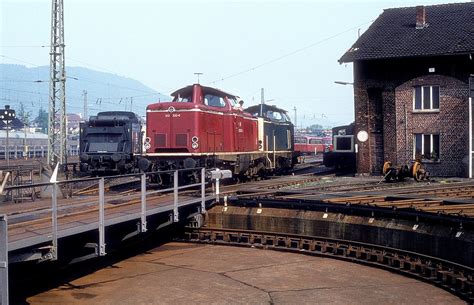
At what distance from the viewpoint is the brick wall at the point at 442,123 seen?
94.1 ft

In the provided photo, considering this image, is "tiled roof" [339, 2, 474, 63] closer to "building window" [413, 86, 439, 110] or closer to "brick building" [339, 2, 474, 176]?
"brick building" [339, 2, 474, 176]

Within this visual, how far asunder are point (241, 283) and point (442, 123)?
19.9m

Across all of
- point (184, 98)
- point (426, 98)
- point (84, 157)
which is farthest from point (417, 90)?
point (84, 157)

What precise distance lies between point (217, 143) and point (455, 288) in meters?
13.0

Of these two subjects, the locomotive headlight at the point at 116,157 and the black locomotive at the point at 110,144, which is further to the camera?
the black locomotive at the point at 110,144

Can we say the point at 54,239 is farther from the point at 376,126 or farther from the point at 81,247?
the point at 376,126

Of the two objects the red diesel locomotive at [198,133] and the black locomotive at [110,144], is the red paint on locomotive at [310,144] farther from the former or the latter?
the red diesel locomotive at [198,133]

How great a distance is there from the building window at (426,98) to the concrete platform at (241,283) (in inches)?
668

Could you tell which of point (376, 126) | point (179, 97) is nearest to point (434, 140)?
point (376, 126)

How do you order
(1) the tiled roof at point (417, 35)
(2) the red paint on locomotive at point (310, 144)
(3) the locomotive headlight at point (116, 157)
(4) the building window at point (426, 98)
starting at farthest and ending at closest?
(2) the red paint on locomotive at point (310, 144)
(4) the building window at point (426, 98)
(3) the locomotive headlight at point (116, 157)
(1) the tiled roof at point (417, 35)

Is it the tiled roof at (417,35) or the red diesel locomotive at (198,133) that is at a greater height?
the tiled roof at (417,35)

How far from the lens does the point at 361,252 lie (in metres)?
14.7

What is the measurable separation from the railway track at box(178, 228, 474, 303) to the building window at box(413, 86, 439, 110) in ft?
52.4

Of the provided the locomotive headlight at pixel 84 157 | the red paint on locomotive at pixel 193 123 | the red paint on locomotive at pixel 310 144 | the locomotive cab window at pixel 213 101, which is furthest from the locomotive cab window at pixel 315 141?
the locomotive cab window at pixel 213 101
